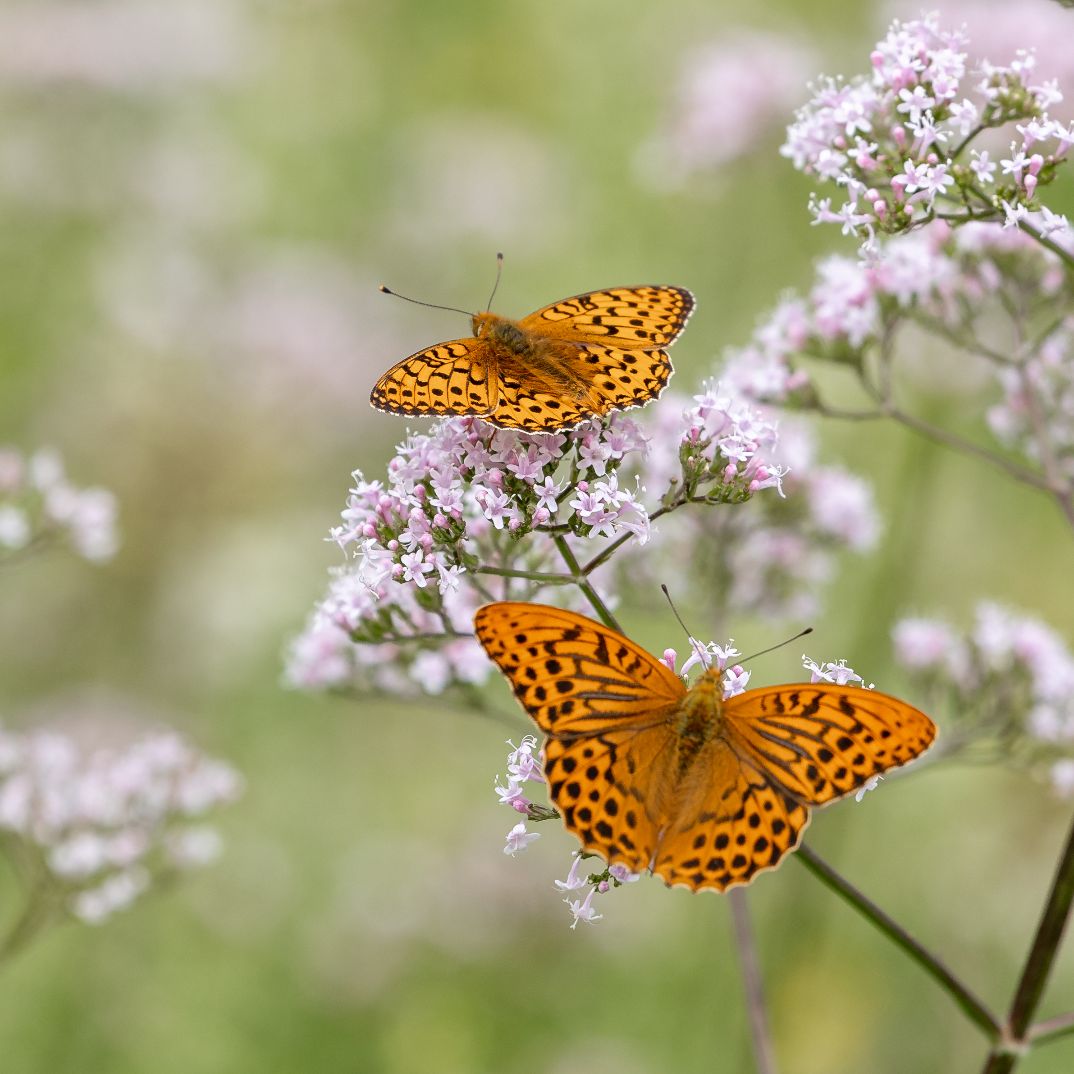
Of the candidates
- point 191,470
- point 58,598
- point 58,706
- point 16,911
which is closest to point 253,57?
point 191,470

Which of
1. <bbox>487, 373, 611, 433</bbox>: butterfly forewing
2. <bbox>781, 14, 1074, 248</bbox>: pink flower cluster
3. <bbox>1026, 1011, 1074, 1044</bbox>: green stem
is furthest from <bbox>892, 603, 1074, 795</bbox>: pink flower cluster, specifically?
<bbox>487, 373, 611, 433</bbox>: butterfly forewing

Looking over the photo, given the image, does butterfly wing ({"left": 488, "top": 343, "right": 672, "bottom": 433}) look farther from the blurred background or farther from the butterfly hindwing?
the blurred background

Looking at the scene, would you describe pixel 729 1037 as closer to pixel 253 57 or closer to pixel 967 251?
pixel 967 251

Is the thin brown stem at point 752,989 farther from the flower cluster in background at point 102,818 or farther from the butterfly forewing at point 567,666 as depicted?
the flower cluster in background at point 102,818

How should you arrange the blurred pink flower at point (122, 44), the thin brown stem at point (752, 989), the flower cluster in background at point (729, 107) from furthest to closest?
1. the blurred pink flower at point (122, 44)
2. the flower cluster in background at point (729, 107)
3. the thin brown stem at point (752, 989)

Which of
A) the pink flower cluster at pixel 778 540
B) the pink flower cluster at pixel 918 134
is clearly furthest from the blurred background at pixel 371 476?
the pink flower cluster at pixel 918 134

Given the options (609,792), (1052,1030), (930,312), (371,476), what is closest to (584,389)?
(609,792)
